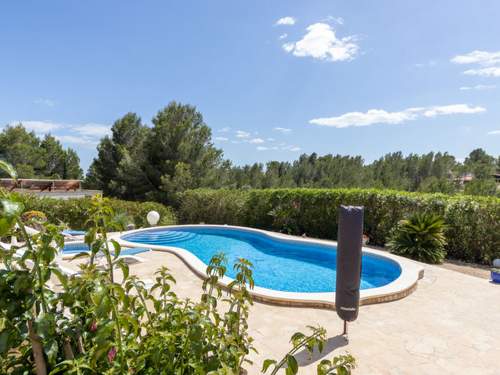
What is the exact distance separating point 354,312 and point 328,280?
15.8 ft

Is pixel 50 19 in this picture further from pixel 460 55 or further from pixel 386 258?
pixel 460 55

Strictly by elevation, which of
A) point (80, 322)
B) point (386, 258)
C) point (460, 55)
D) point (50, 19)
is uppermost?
point (50, 19)

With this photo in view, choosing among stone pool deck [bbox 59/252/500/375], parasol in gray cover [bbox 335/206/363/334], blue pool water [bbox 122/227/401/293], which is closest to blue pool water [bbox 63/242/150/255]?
blue pool water [bbox 122/227/401/293]

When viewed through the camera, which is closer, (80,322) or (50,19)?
(80,322)

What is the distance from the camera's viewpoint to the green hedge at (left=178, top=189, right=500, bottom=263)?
1009cm

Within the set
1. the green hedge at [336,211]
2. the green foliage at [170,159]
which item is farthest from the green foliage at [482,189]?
the green foliage at [170,159]

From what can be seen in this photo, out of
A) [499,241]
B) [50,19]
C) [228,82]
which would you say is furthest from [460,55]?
[50,19]

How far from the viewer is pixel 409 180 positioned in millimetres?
35031

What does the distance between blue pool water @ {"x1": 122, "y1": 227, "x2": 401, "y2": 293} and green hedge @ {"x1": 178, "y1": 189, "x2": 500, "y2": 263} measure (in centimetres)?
223

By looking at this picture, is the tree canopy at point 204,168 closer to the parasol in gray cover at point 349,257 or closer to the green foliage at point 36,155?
the green foliage at point 36,155

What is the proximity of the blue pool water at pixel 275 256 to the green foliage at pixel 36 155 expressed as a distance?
2266 cm

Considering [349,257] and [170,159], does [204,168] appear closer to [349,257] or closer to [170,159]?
[170,159]

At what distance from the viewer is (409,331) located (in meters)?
4.90

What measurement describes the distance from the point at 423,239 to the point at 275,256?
208 inches
